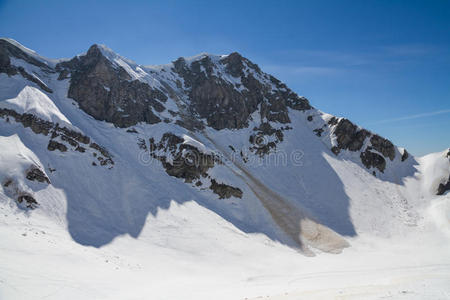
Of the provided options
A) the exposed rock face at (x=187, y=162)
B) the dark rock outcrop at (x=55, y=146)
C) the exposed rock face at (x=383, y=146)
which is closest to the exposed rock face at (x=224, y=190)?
the exposed rock face at (x=187, y=162)

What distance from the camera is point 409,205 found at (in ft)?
145

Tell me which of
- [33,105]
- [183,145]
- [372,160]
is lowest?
[33,105]

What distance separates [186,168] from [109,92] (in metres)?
27.4

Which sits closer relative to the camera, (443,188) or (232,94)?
(443,188)

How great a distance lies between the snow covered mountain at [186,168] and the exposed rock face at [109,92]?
12.2 inches

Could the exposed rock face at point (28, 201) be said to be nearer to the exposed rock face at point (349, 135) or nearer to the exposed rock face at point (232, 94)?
the exposed rock face at point (232, 94)

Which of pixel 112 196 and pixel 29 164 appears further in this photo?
pixel 112 196

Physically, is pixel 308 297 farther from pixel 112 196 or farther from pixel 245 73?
pixel 245 73

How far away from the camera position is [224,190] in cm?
3900

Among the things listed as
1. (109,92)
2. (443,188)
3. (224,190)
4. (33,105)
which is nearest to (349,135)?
(443,188)

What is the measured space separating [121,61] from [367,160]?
67.3 m

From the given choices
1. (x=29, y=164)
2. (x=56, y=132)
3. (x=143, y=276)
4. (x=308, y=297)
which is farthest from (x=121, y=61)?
(x=308, y=297)

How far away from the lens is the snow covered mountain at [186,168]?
26.1 metres

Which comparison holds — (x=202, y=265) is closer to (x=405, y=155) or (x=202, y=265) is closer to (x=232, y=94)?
(x=232, y=94)
